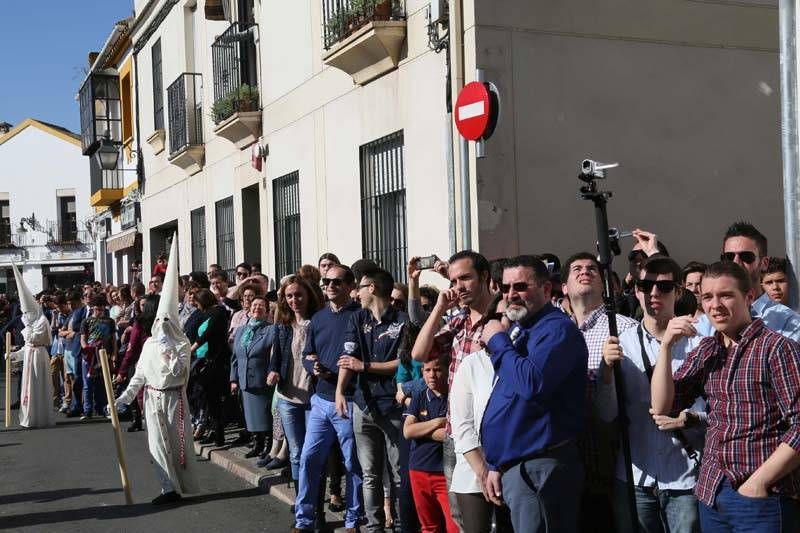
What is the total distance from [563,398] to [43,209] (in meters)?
44.8

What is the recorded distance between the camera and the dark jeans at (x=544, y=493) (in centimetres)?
465

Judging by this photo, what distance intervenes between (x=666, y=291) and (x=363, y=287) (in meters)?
2.88

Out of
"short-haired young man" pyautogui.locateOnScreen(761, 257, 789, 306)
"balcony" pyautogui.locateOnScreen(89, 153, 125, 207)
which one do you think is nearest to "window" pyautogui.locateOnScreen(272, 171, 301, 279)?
"short-haired young man" pyautogui.locateOnScreen(761, 257, 789, 306)

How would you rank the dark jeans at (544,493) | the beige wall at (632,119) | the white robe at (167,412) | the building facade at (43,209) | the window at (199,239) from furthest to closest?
the building facade at (43,209) < the window at (199,239) < the beige wall at (632,119) < the white robe at (167,412) < the dark jeans at (544,493)

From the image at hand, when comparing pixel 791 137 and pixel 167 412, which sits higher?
pixel 791 137

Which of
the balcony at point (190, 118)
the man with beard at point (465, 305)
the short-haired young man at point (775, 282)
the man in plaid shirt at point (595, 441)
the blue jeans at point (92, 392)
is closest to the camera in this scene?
the man in plaid shirt at point (595, 441)

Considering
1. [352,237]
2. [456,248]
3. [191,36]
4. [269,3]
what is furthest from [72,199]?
[456,248]

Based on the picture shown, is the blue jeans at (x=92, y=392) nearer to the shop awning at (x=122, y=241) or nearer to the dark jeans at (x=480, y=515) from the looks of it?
the dark jeans at (x=480, y=515)

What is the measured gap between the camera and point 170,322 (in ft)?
30.3

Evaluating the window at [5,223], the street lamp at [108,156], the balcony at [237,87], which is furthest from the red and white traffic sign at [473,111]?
the window at [5,223]

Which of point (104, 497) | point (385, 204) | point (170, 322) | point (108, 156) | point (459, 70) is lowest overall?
point (104, 497)

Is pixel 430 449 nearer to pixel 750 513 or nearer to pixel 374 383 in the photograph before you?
pixel 374 383

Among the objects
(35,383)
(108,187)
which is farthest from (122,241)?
(35,383)

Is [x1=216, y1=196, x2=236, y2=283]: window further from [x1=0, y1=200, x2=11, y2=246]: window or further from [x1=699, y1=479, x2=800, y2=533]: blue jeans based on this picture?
[x1=0, y1=200, x2=11, y2=246]: window
